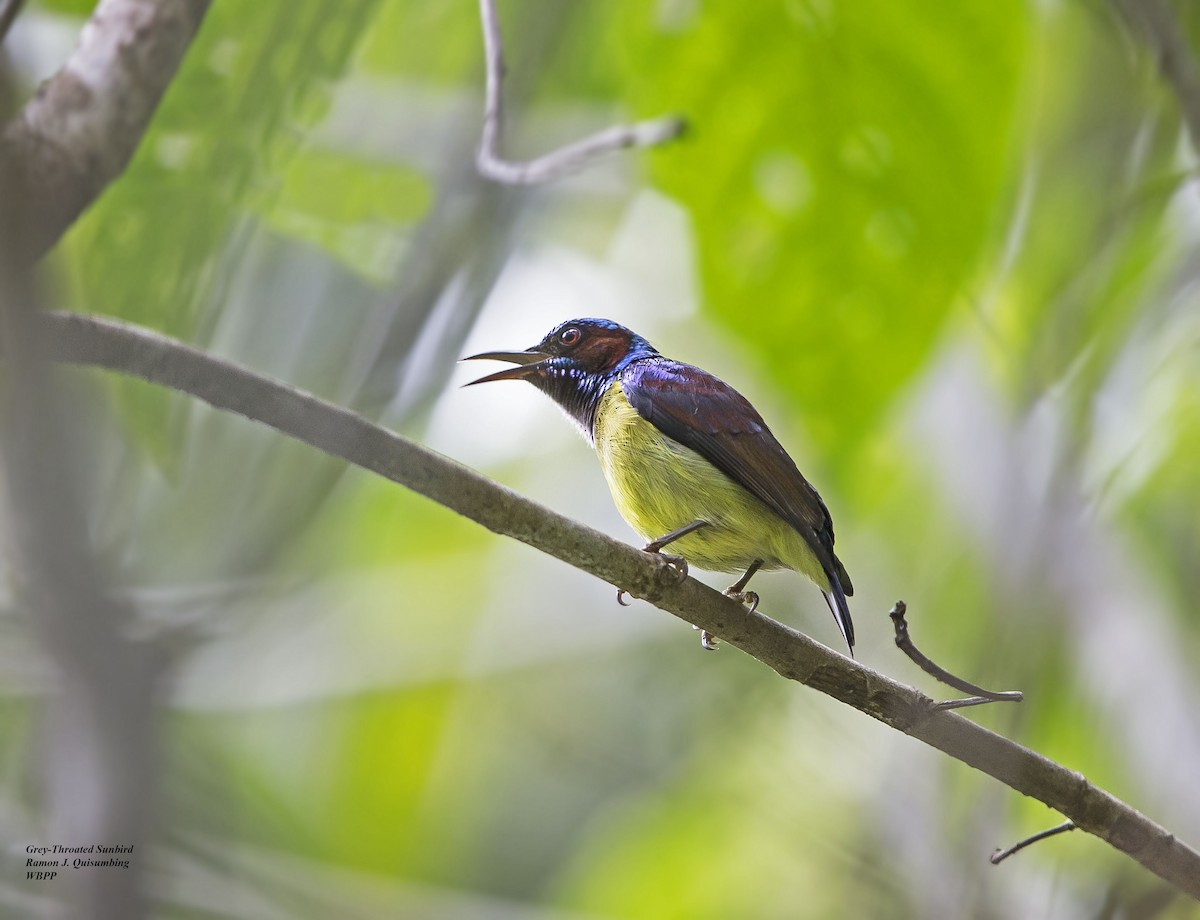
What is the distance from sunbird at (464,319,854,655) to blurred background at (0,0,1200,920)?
23cm

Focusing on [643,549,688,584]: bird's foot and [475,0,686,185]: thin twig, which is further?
[475,0,686,185]: thin twig

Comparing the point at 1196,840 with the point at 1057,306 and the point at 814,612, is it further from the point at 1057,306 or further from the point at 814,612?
the point at 1057,306

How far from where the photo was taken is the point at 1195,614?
488cm

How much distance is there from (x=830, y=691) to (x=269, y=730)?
17.0 ft

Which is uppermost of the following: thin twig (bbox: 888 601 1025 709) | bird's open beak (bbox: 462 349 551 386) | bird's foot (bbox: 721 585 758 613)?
bird's open beak (bbox: 462 349 551 386)

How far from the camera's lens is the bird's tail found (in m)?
3.18

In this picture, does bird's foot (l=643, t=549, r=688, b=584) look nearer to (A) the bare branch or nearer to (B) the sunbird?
(B) the sunbird

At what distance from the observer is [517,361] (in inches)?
156

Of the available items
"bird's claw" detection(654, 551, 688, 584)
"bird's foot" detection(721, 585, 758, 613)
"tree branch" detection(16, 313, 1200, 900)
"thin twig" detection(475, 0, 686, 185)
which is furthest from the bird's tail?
"thin twig" detection(475, 0, 686, 185)

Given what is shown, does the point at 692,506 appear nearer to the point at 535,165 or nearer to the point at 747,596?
the point at 747,596

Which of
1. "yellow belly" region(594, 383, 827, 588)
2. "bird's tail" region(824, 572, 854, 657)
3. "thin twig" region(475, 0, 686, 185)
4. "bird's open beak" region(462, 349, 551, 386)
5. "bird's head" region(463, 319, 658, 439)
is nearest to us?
"thin twig" region(475, 0, 686, 185)

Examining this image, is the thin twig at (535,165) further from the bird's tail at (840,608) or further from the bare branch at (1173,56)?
the bird's tail at (840,608)

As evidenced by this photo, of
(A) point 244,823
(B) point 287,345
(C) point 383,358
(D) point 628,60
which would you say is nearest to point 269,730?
(A) point 244,823

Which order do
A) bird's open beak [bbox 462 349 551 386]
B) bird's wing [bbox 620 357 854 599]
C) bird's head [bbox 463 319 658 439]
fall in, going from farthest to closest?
bird's head [bbox 463 319 658 439] → bird's open beak [bbox 462 349 551 386] → bird's wing [bbox 620 357 854 599]
